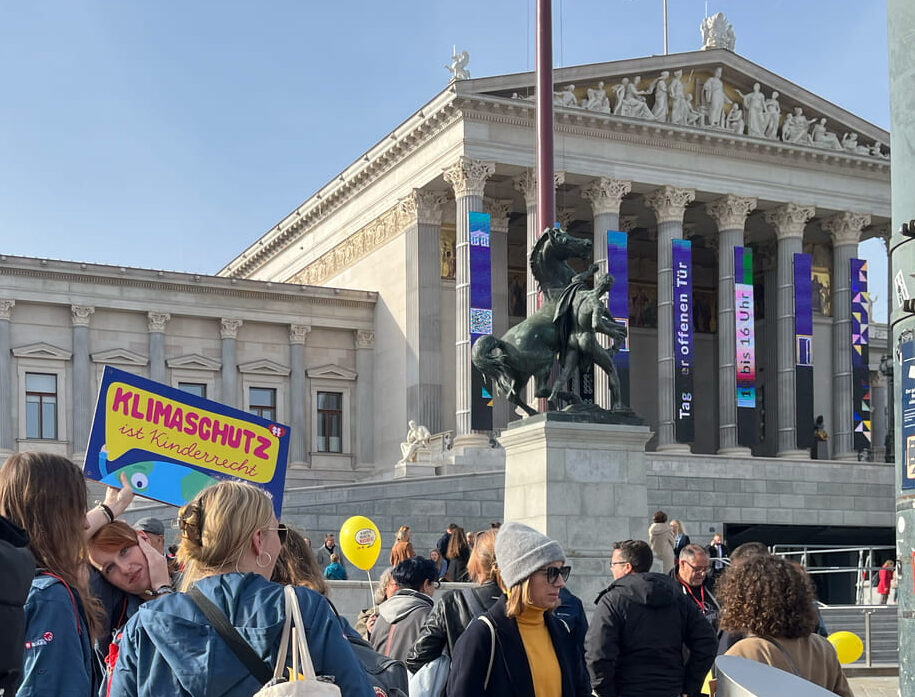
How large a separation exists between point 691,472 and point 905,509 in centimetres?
3767

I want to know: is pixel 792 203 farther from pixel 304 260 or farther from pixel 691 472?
pixel 304 260

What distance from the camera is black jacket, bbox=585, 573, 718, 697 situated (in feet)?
23.6

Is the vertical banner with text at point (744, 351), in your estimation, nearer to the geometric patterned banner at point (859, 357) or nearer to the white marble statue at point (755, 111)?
the white marble statue at point (755, 111)

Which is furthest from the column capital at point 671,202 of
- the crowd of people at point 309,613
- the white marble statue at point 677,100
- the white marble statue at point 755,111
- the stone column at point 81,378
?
the crowd of people at point 309,613

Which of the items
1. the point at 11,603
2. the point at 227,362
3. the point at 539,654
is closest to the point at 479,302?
the point at 227,362

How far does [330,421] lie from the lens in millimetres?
47594

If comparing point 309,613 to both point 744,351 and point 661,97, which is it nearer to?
point 744,351

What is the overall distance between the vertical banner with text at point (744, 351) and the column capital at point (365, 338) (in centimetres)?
1298

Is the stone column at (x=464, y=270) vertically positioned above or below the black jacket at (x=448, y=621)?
above

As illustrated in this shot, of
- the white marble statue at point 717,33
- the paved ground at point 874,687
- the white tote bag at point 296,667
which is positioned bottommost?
the paved ground at point 874,687

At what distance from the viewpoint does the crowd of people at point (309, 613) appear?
12.1 feet

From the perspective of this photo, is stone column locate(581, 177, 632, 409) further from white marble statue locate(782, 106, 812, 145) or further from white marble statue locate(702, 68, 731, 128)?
white marble statue locate(782, 106, 812, 145)

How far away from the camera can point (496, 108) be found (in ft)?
141

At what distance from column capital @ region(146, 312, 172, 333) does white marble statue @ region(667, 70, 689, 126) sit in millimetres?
18982
